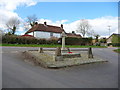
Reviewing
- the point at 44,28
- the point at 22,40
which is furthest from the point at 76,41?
the point at 22,40

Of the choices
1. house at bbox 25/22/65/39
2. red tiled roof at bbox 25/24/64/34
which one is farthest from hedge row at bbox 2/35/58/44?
red tiled roof at bbox 25/24/64/34

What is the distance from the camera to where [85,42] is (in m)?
38.6

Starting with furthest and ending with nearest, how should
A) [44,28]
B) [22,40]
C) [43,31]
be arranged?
[44,28], [43,31], [22,40]

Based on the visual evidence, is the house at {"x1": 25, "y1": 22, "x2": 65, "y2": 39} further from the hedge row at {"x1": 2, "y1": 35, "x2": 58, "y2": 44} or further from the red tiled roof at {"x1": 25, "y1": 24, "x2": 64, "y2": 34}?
the hedge row at {"x1": 2, "y1": 35, "x2": 58, "y2": 44}

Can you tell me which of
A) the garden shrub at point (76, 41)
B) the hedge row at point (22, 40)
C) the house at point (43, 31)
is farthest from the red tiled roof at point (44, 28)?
the hedge row at point (22, 40)

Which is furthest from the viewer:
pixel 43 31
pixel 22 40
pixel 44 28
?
pixel 44 28

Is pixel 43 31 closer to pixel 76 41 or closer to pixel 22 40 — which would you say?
pixel 76 41

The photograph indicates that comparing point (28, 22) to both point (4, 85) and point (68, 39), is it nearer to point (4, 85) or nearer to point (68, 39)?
point (68, 39)

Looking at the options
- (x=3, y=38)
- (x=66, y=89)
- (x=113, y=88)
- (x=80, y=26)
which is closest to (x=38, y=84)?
(x=66, y=89)

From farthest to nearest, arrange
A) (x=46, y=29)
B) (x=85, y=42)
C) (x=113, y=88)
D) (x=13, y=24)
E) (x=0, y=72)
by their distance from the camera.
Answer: (x=13, y=24)
(x=46, y=29)
(x=85, y=42)
(x=0, y=72)
(x=113, y=88)

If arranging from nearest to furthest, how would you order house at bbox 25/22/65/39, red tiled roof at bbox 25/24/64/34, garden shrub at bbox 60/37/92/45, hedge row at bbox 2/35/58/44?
hedge row at bbox 2/35/58/44 → garden shrub at bbox 60/37/92/45 → house at bbox 25/22/65/39 → red tiled roof at bbox 25/24/64/34

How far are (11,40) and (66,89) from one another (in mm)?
22943

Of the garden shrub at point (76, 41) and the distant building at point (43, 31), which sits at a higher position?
the distant building at point (43, 31)

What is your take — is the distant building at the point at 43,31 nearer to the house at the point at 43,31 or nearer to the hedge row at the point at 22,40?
the house at the point at 43,31
